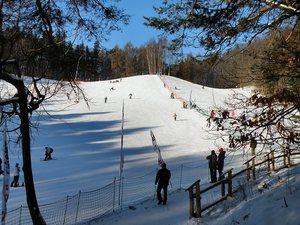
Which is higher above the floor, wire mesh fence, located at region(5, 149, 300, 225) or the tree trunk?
the tree trunk

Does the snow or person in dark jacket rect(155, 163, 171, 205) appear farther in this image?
person in dark jacket rect(155, 163, 171, 205)

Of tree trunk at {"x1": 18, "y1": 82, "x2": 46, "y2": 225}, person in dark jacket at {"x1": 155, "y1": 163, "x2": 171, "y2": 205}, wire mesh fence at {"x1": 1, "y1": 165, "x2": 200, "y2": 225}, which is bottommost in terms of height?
wire mesh fence at {"x1": 1, "y1": 165, "x2": 200, "y2": 225}

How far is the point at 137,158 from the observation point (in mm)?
25234

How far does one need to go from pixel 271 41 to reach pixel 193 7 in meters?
1.56

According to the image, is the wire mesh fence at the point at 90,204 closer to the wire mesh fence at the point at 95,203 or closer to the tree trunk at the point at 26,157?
the wire mesh fence at the point at 95,203

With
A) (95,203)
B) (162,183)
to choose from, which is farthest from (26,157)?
(162,183)

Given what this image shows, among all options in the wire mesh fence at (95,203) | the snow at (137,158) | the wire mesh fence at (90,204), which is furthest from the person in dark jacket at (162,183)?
the wire mesh fence at (90,204)

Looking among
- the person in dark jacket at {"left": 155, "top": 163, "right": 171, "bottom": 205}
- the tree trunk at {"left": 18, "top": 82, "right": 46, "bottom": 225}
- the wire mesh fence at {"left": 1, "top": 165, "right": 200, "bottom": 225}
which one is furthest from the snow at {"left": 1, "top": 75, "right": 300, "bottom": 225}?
the tree trunk at {"left": 18, "top": 82, "right": 46, "bottom": 225}

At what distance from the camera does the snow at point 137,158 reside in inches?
305

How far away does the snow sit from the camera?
7.74m

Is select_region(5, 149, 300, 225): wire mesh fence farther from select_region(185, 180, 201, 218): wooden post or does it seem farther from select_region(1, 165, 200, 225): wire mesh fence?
select_region(185, 180, 201, 218): wooden post

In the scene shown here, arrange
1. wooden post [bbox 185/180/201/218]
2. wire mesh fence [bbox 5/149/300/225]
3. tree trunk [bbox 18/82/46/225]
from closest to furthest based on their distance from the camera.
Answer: tree trunk [bbox 18/82/46/225] < wooden post [bbox 185/180/201/218] < wire mesh fence [bbox 5/149/300/225]

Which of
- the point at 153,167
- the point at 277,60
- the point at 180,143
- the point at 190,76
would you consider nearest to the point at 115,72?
the point at 190,76

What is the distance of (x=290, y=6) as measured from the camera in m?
5.82
